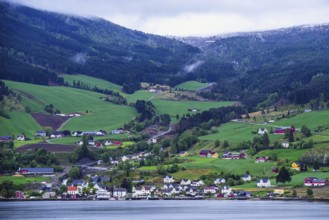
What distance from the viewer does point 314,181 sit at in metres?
124

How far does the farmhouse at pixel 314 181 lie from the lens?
123 metres

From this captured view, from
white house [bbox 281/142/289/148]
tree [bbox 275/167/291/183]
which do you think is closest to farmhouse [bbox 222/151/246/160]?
white house [bbox 281/142/289/148]

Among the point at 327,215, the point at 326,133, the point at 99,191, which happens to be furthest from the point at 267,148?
the point at 327,215

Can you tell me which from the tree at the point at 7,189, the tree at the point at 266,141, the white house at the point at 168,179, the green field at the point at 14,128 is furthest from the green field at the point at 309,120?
the tree at the point at 7,189

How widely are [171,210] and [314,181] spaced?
28781 mm

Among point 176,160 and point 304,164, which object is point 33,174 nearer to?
point 176,160

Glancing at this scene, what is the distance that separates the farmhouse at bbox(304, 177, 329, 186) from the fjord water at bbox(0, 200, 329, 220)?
975cm

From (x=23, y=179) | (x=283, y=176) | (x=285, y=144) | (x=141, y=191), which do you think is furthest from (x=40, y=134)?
(x=283, y=176)

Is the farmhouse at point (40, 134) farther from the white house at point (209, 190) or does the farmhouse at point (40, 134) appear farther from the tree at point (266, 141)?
the white house at point (209, 190)

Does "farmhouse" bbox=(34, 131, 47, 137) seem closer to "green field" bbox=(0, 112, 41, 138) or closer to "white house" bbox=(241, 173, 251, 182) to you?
"green field" bbox=(0, 112, 41, 138)

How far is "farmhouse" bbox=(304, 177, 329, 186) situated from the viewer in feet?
405

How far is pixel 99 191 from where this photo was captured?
5354 inches

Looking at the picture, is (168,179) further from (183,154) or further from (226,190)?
(183,154)

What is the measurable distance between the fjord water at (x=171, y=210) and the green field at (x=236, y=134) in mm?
45280
